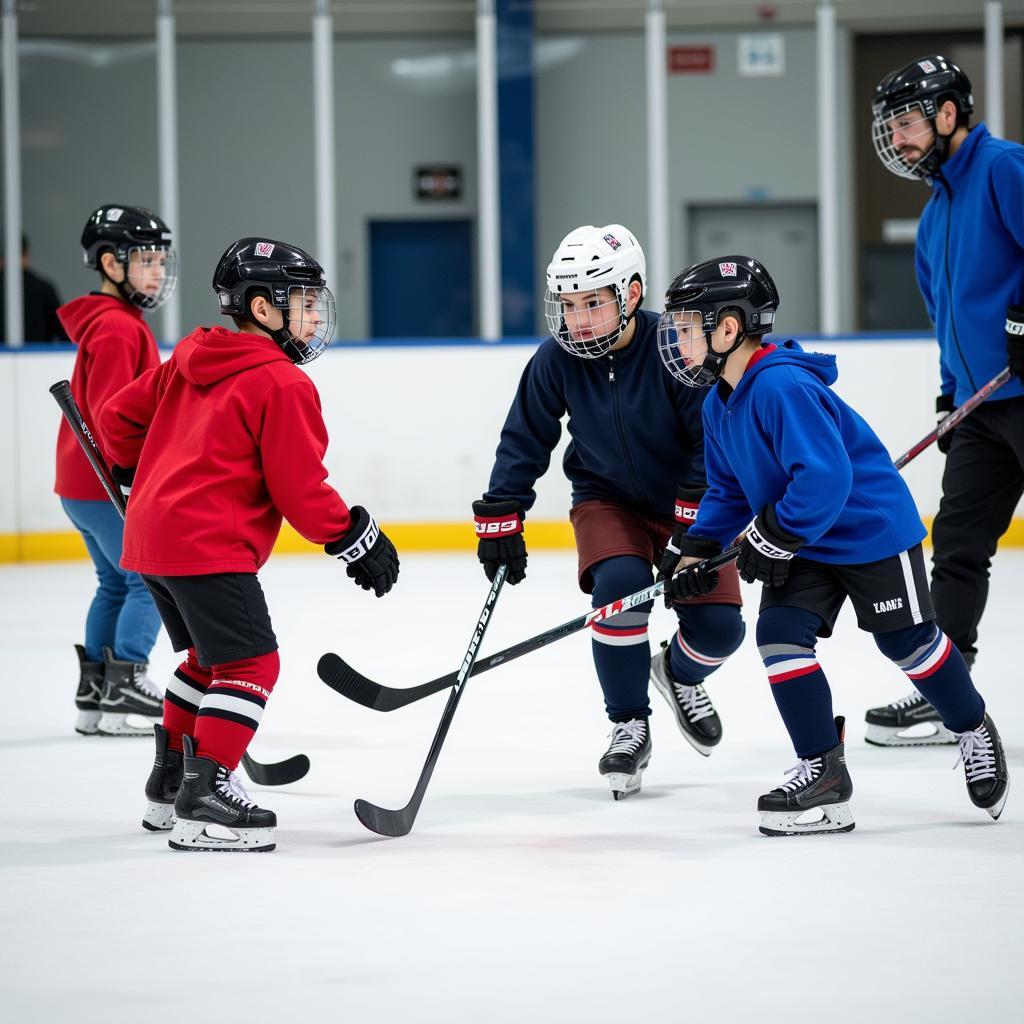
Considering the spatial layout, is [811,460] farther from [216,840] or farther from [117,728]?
[117,728]

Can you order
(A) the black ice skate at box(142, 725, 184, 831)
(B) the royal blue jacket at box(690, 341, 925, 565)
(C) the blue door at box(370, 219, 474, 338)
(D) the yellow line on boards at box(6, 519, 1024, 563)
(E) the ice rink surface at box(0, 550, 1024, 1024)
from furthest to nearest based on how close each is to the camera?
(C) the blue door at box(370, 219, 474, 338)
(D) the yellow line on boards at box(6, 519, 1024, 563)
(A) the black ice skate at box(142, 725, 184, 831)
(B) the royal blue jacket at box(690, 341, 925, 565)
(E) the ice rink surface at box(0, 550, 1024, 1024)

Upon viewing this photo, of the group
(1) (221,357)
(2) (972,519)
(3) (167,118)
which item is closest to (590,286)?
(1) (221,357)

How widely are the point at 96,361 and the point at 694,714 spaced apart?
1.46 meters

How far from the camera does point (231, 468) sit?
2.50 m

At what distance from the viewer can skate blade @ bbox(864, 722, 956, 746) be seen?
10.6 feet

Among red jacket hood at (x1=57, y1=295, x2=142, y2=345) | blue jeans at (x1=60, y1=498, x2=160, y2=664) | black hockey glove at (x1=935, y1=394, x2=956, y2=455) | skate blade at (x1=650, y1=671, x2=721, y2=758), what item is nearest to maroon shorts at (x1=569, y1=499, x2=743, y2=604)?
skate blade at (x1=650, y1=671, x2=721, y2=758)

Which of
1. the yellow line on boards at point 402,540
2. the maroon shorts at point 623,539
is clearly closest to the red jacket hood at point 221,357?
the maroon shorts at point 623,539

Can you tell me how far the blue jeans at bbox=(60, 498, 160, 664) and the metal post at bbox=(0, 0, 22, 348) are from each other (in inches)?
153

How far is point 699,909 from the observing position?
2143 mm

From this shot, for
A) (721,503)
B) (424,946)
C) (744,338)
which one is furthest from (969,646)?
(424,946)

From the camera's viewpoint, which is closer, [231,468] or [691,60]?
[231,468]

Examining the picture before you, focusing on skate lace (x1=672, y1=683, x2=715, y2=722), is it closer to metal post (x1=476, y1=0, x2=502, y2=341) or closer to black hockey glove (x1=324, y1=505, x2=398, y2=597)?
black hockey glove (x1=324, y1=505, x2=398, y2=597)

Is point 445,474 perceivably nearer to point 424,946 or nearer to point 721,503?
point 721,503

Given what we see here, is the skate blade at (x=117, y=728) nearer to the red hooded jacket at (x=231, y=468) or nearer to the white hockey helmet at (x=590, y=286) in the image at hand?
the red hooded jacket at (x=231, y=468)
